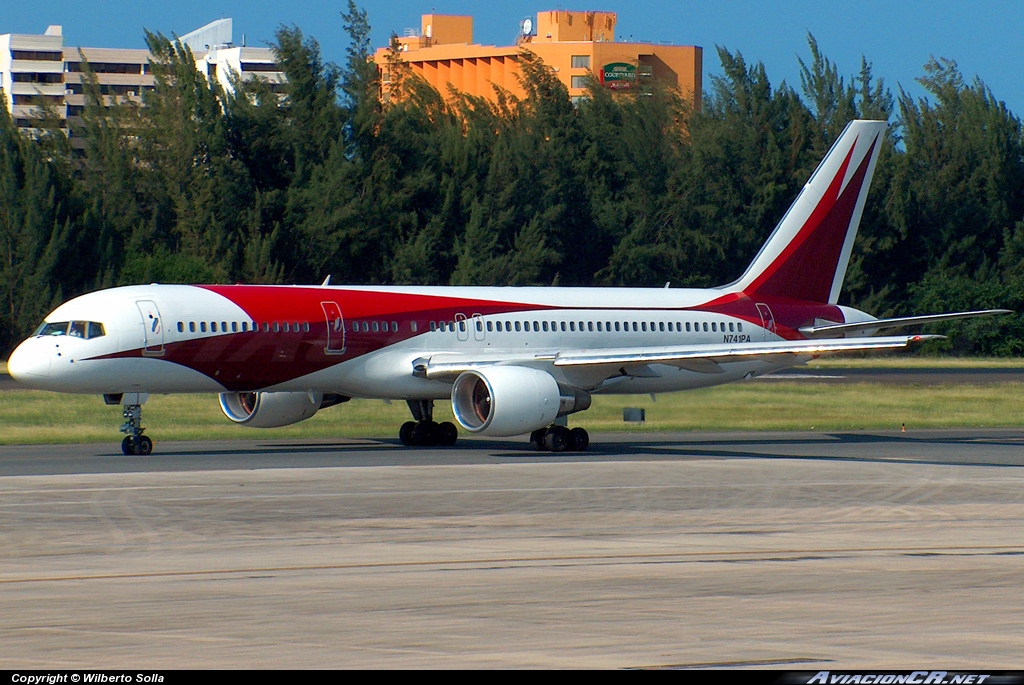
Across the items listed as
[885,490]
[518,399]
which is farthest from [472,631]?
[518,399]

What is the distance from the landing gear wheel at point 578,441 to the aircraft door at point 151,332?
28.0 ft

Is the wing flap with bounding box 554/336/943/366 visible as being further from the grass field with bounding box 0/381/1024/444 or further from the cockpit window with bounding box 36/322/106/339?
the cockpit window with bounding box 36/322/106/339

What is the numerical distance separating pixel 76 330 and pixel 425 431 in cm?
817

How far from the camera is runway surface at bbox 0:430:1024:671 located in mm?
10922

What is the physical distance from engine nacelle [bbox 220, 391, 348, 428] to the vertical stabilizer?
11194mm

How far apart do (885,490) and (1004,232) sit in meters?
77.5

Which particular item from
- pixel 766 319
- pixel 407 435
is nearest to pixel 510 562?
pixel 407 435

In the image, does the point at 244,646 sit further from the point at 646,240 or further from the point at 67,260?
the point at 646,240

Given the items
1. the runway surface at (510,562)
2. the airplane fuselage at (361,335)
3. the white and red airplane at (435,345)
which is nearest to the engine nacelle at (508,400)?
the white and red airplane at (435,345)

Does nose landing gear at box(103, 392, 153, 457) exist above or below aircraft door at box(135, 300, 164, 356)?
below

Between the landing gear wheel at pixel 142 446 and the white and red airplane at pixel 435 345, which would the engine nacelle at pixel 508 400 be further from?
the landing gear wheel at pixel 142 446

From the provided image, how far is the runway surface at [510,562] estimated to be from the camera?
1092 cm

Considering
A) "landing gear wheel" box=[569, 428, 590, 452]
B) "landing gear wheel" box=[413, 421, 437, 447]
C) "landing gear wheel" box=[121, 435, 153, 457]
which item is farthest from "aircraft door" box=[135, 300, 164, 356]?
"landing gear wheel" box=[569, 428, 590, 452]

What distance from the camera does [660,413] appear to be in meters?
36.6
